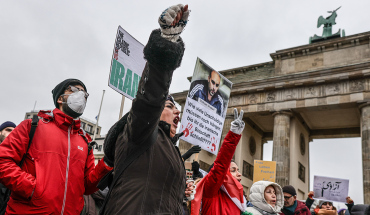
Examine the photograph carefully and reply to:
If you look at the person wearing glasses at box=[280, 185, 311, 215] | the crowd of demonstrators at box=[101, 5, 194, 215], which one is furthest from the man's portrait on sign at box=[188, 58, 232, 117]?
the crowd of demonstrators at box=[101, 5, 194, 215]

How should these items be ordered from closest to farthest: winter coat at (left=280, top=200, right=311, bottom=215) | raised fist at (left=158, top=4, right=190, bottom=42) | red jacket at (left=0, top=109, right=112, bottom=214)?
raised fist at (left=158, top=4, right=190, bottom=42) < red jacket at (left=0, top=109, right=112, bottom=214) < winter coat at (left=280, top=200, right=311, bottom=215)

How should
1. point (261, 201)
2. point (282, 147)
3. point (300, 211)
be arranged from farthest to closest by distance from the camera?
point (282, 147), point (300, 211), point (261, 201)

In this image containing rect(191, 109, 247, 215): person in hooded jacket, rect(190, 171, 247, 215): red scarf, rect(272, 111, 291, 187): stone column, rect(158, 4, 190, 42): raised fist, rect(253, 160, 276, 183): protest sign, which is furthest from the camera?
rect(272, 111, 291, 187): stone column

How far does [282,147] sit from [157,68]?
18.5 metres

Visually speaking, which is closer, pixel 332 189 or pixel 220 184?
pixel 220 184

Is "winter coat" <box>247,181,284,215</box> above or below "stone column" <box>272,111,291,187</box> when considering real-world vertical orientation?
below

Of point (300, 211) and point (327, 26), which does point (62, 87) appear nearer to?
point (300, 211)

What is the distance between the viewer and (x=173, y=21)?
1.40 meters

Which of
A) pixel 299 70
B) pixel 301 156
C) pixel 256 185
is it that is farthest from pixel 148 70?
pixel 301 156

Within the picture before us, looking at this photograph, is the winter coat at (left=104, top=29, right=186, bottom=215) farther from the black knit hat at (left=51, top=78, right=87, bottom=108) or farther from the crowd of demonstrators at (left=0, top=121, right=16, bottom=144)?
the crowd of demonstrators at (left=0, top=121, right=16, bottom=144)

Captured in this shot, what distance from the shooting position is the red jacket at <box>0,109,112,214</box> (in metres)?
2.30

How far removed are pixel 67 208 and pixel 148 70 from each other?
1638 mm

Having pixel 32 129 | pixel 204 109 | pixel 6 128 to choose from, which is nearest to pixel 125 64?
pixel 204 109

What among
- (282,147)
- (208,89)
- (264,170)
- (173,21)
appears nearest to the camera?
(173,21)
